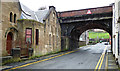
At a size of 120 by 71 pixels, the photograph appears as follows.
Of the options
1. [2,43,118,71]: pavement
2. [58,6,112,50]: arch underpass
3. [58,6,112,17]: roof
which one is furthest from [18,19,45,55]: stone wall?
[58,6,112,17]: roof

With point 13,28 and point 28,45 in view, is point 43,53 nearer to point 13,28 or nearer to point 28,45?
point 28,45

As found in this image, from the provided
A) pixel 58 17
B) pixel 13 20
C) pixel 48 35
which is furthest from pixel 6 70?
pixel 58 17

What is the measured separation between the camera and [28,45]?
48.4 feet

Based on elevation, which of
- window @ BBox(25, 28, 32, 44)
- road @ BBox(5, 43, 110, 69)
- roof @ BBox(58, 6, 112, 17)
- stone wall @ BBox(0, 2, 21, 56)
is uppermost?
roof @ BBox(58, 6, 112, 17)

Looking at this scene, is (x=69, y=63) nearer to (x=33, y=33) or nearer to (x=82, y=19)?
(x=33, y=33)

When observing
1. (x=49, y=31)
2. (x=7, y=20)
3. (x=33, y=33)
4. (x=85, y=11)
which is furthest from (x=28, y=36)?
(x=85, y=11)

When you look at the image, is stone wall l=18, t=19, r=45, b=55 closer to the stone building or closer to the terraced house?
the terraced house

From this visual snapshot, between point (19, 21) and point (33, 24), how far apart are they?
1.82m

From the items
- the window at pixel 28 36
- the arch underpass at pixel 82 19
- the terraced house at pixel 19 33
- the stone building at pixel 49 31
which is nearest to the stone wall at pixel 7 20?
the terraced house at pixel 19 33

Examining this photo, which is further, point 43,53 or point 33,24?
point 43,53

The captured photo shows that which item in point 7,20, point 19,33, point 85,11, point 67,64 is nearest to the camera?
point 67,64

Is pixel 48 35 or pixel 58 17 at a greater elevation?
pixel 58 17

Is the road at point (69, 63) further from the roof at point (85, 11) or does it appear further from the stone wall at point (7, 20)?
the roof at point (85, 11)

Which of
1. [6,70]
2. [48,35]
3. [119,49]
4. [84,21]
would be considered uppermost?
[84,21]
